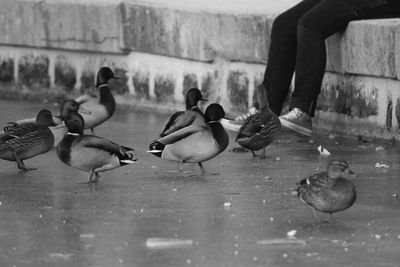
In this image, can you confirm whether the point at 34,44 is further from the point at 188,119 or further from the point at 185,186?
the point at 185,186

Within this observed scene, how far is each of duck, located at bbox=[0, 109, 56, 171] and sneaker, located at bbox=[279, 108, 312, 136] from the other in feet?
7.33

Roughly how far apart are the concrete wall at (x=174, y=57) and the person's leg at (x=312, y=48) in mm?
213

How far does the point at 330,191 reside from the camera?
27.6 ft

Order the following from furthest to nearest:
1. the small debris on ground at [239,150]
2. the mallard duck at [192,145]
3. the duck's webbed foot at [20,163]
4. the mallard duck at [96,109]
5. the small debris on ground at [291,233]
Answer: the mallard duck at [96,109] < the small debris on ground at [239,150] < the duck's webbed foot at [20,163] < the mallard duck at [192,145] < the small debris on ground at [291,233]

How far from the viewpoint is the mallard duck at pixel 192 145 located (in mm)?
10695

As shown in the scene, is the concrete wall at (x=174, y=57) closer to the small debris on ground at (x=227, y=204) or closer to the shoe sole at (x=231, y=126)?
the shoe sole at (x=231, y=126)

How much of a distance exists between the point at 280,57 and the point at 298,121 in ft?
2.89

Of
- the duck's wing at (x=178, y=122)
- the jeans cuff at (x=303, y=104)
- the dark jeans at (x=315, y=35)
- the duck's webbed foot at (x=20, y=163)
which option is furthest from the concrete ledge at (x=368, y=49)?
the duck's webbed foot at (x=20, y=163)

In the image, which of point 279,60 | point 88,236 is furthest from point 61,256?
point 279,60

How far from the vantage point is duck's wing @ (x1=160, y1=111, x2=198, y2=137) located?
36.5ft

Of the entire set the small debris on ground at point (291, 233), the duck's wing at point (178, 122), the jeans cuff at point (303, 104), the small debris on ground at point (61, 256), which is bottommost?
the jeans cuff at point (303, 104)

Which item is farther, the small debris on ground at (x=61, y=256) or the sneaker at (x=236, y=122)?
the sneaker at (x=236, y=122)

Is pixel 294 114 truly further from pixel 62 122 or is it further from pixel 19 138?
pixel 19 138

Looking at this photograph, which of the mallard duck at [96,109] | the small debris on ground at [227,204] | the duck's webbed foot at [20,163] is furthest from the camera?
the mallard duck at [96,109]
